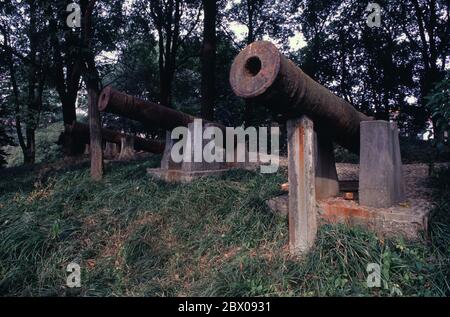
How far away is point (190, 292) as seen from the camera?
11.1 feet

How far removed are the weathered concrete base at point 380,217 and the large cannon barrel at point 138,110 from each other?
4.05 metres

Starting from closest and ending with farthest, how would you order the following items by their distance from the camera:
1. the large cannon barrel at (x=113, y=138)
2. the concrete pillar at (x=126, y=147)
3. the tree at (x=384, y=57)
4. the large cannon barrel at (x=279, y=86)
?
the large cannon barrel at (x=279, y=86) → the large cannon barrel at (x=113, y=138) → the concrete pillar at (x=126, y=147) → the tree at (x=384, y=57)

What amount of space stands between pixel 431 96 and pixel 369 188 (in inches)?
54.5

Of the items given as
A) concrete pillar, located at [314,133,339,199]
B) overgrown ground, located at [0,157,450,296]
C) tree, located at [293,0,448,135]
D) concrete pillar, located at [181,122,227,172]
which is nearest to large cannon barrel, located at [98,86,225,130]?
concrete pillar, located at [181,122,227,172]

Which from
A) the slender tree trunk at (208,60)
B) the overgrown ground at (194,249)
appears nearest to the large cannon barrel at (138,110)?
the overgrown ground at (194,249)

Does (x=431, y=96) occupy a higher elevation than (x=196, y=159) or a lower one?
higher

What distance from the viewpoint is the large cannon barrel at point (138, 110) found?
20.2ft

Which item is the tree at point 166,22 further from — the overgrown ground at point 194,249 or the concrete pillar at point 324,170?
the concrete pillar at point 324,170

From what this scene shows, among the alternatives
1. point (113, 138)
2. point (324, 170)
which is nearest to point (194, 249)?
point (324, 170)

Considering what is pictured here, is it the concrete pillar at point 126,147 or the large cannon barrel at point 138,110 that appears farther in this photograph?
the concrete pillar at point 126,147

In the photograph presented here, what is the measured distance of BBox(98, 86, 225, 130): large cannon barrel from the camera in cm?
617

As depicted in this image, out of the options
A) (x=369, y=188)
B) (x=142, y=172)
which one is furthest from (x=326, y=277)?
(x=142, y=172)

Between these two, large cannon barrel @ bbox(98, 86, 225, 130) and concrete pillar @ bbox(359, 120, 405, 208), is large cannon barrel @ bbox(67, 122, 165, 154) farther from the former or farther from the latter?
concrete pillar @ bbox(359, 120, 405, 208)
